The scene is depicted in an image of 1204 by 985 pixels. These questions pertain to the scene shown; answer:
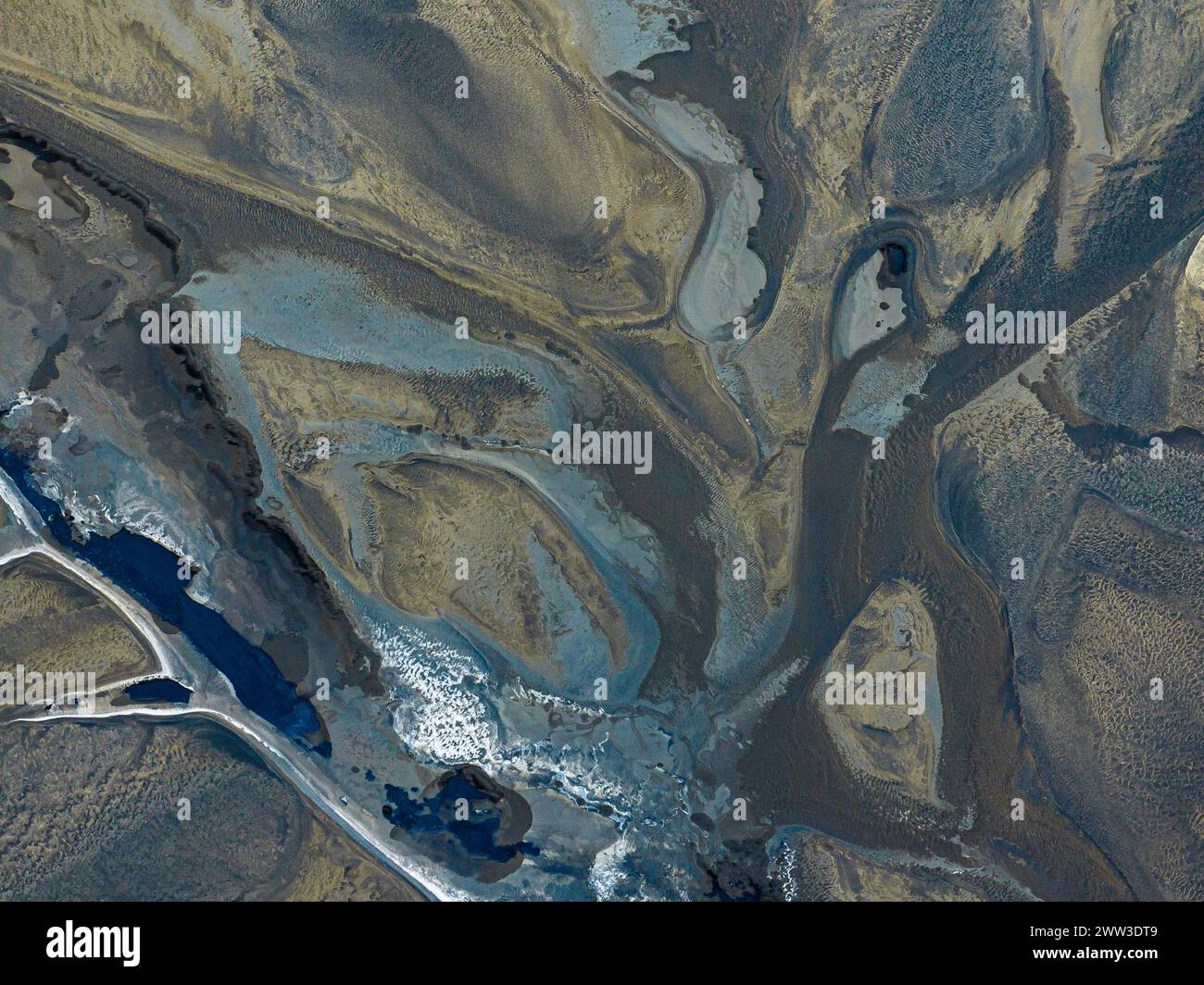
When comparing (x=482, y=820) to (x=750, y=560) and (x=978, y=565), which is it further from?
(x=978, y=565)

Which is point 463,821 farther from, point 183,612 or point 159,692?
point 183,612

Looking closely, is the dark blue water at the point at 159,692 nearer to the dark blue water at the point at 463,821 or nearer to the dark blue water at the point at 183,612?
the dark blue water at the point at 183,612

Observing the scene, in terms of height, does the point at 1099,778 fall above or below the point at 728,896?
above

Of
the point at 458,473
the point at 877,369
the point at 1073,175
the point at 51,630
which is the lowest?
the point at 51,630

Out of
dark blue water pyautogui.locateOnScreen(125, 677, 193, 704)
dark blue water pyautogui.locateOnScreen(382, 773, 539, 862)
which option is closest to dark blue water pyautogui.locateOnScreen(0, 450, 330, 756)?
dark blue water pyautogui.locateOnScreen(125, 677, 193, 704)

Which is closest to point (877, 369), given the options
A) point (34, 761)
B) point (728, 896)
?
point (728, 896)
